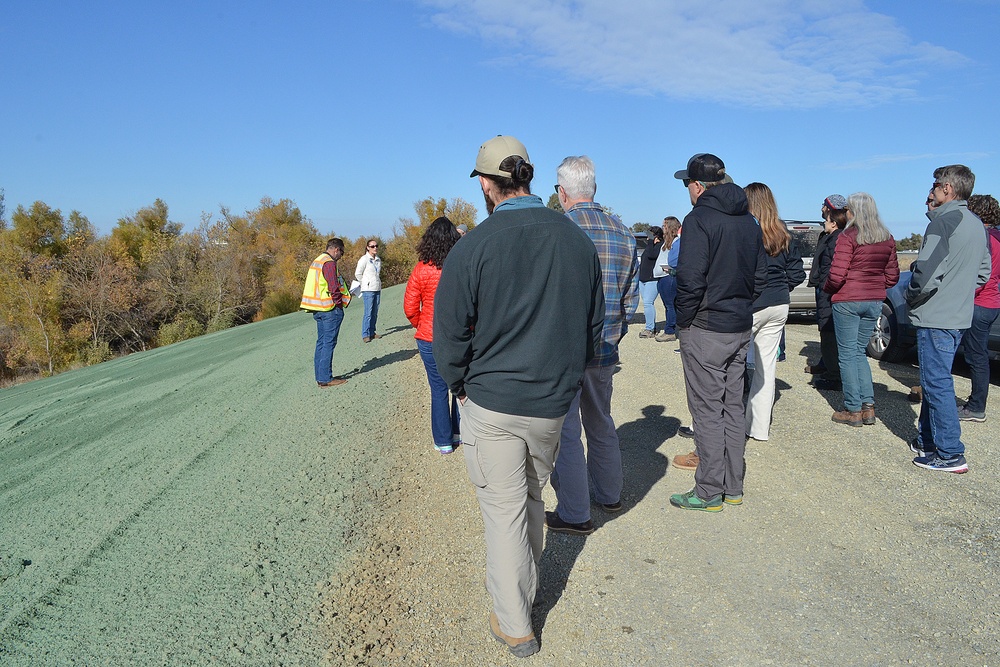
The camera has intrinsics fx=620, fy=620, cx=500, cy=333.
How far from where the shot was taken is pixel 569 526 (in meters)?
3.73

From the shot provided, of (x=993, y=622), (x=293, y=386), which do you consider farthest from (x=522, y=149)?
(x=293, y=386)

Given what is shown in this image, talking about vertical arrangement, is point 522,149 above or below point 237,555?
above

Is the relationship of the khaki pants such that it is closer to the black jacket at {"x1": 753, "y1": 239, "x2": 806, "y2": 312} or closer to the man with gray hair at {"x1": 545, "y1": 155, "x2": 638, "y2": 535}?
the man with gray hair at {"x1": 545, "y1": 155, "x2": 638, "y2": 535}

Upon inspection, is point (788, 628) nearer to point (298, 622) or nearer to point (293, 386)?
point (298, 622)

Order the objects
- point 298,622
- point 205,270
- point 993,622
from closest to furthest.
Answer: point 993,622
point 298,622
point 205,270

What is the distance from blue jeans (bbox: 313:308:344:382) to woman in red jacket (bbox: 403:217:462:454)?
258 cm

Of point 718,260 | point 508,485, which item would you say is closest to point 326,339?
point 718,260

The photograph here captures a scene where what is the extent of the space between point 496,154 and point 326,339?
5.70m

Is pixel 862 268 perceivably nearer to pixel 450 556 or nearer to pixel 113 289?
pixel 450 556

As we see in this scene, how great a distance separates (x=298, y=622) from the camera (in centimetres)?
299

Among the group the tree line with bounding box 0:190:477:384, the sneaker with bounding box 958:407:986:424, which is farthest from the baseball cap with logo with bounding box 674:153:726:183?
the tree line with bounding box 0:190:477:384

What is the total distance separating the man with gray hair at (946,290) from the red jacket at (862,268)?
0.73 m

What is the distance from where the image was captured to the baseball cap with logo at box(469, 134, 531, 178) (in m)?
2.75

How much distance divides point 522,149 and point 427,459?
320 cm
